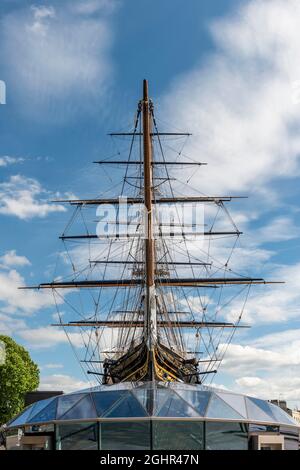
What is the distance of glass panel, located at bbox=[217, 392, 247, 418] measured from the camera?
64.4 feet

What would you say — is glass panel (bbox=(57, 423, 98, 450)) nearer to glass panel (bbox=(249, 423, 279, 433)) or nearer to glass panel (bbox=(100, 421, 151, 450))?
glass panel (bbox=(100, 421, 151, 450))

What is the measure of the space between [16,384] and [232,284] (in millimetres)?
20753

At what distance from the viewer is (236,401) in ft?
66.8

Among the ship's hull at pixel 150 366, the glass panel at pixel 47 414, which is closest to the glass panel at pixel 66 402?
the glass panel at pixel 47 414

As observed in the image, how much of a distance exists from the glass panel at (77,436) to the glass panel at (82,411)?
29 centimetres

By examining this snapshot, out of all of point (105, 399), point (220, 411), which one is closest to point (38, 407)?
point (105, 399)

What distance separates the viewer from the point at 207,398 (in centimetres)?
1995

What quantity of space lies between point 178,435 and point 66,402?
162 inches

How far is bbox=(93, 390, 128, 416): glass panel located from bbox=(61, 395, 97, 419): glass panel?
170mm

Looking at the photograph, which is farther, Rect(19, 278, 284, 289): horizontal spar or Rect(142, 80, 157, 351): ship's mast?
Rect(19, 278, 284, 289): horizontal spar

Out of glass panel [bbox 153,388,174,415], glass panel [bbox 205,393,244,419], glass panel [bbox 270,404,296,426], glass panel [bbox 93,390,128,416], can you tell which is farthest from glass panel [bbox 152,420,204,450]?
glass panel [bbox 270,404,296,426]
